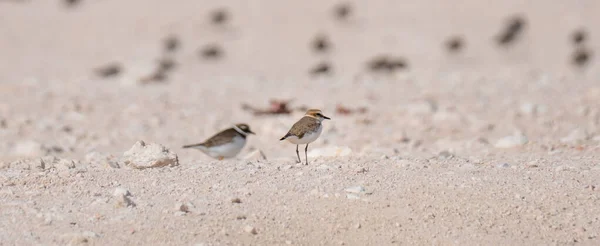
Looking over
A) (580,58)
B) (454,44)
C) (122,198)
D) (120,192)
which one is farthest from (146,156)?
(454,44)

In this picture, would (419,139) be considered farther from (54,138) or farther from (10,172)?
(10,172)

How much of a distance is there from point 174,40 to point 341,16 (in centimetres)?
471

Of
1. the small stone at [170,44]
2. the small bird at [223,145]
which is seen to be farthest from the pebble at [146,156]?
the small stone at [170,44]

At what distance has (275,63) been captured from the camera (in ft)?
75.7

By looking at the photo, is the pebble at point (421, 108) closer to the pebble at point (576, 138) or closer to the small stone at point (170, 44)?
the pebble at point (576, 138)

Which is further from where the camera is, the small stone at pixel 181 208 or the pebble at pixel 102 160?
the pebble at pixel 102 160

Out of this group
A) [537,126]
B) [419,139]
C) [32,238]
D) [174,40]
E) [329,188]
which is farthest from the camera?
[174,40]

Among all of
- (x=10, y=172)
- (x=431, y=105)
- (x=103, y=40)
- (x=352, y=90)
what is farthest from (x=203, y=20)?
(x=10, y=172)

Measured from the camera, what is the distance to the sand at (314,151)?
5352mm

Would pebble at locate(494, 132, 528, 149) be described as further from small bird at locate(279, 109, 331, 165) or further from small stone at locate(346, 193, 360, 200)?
small stone at locate(346, 193, 360, 200)

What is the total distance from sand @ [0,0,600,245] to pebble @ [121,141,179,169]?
27mm

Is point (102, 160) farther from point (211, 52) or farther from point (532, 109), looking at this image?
point (211, 52)

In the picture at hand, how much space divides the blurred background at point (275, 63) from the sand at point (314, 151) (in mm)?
65

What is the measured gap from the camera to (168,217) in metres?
5.38
